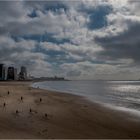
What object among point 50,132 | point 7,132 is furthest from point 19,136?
point 50,132

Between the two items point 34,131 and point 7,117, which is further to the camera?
point 7,117

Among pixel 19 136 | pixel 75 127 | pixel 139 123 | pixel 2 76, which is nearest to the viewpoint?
pixel 19 136

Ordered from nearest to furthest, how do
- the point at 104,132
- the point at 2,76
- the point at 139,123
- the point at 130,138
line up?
1. the point at 130,138
2. the point at 104,132
3. the point at 139,123
4. the point at 2,76

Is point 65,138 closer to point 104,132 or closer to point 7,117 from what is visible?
point 104,132

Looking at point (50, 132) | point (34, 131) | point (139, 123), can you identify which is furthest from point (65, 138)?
point (139, 123)

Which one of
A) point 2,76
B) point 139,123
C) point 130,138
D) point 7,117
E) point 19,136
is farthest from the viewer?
point 2,76

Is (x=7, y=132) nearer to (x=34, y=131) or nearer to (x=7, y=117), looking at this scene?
(x=34, y=131)

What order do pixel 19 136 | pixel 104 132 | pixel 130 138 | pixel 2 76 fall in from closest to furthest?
pixel 19 136, pixel 130 138, pixel 104 132, pixel 2 76

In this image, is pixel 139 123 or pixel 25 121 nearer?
pixel 25 121
